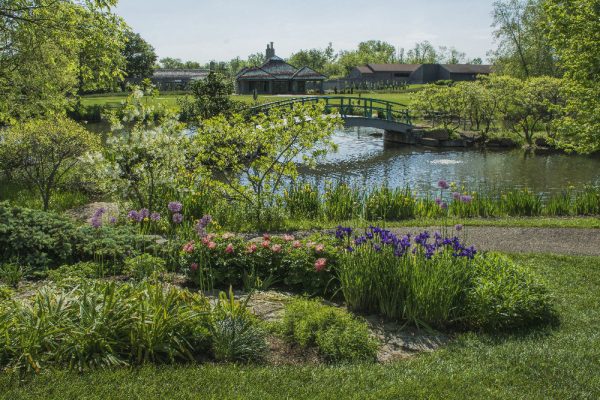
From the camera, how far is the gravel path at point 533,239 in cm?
1005

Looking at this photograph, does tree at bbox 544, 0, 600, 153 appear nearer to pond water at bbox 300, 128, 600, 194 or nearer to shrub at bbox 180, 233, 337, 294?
pond water at bbox 300, 128, 600, 194

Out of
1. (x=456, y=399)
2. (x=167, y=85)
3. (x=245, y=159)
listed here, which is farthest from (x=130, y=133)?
(x=167, y=85)

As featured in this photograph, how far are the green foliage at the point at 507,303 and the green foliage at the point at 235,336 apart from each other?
8.08 feet

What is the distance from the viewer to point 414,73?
99688 mm

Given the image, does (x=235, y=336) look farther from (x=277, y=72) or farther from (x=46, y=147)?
(x=277, y=72)

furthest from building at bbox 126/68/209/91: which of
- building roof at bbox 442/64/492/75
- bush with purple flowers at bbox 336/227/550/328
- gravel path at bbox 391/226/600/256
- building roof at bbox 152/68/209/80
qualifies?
bush with purple flowers at bbox 336/227/550/328

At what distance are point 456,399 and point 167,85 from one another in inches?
3419

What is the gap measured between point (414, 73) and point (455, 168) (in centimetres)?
7633

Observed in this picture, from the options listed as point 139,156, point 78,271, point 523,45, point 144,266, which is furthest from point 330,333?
point 523,45

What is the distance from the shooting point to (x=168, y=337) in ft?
17.1

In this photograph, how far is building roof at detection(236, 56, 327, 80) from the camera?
229 ft

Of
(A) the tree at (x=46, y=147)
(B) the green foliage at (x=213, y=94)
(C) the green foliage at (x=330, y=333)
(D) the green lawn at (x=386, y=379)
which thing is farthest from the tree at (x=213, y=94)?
(D) the green lawn at (x=386, y=379)

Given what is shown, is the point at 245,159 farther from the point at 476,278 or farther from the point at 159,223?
the point at 476,278

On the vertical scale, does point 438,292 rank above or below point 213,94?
below
